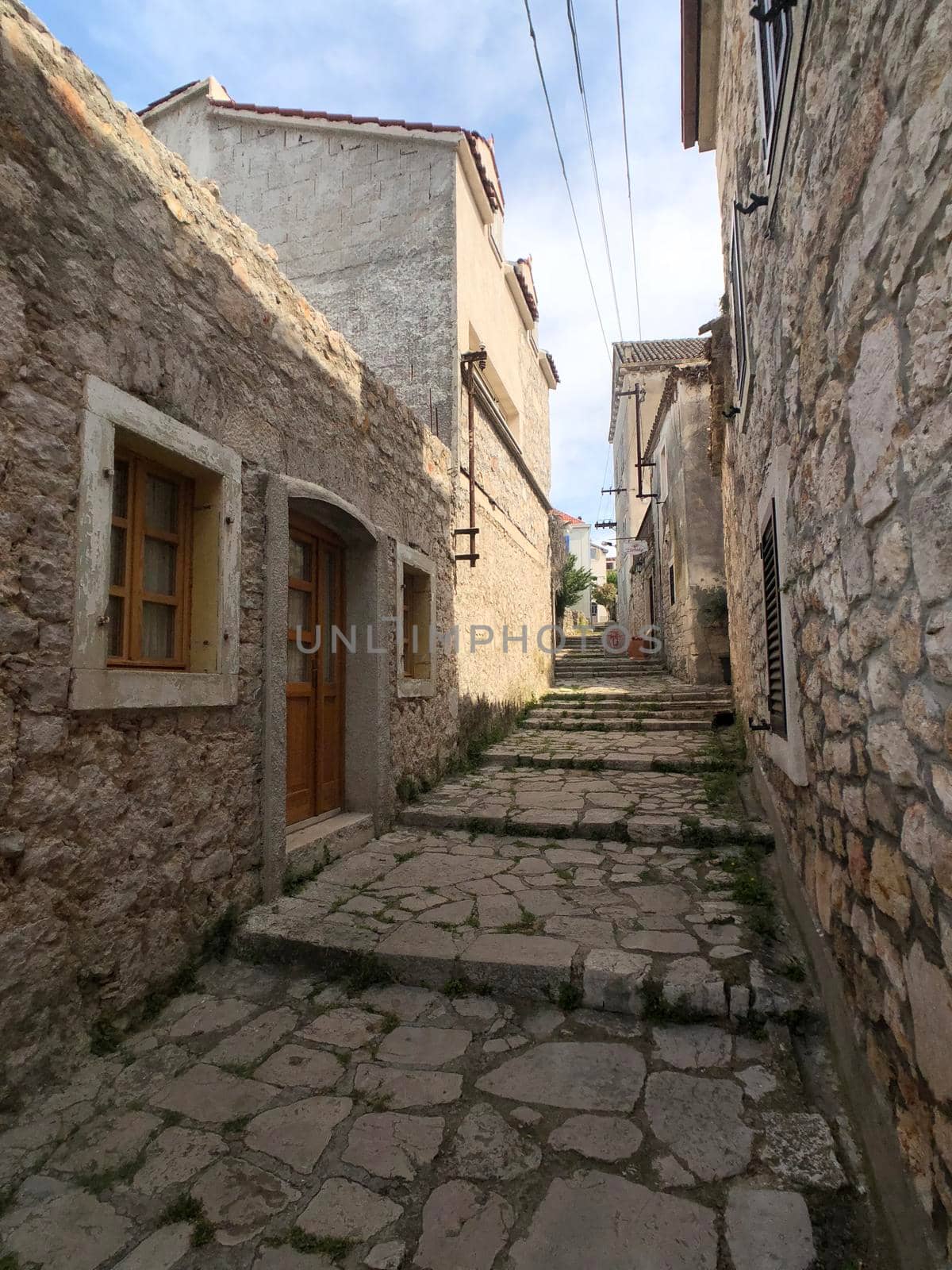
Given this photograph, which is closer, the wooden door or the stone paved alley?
the stone paved alley

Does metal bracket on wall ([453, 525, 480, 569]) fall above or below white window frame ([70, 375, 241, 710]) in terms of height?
above

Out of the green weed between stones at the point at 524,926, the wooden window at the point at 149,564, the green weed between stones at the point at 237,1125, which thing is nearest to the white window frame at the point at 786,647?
the green weed between stones at the point at 524,926

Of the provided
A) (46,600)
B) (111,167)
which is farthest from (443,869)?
(111,167)

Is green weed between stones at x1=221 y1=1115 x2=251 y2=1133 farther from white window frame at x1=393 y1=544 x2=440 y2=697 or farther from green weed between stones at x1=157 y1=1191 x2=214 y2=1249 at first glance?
white window frame at x1=393 y1=544 x2=440 y2=697

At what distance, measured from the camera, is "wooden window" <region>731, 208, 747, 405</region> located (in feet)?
13.5

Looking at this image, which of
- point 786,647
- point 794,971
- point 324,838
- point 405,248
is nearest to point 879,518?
point 786,647

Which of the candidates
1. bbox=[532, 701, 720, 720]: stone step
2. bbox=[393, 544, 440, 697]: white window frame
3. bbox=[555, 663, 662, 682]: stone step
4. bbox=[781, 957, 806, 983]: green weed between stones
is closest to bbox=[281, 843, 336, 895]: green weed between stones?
bbox=[393, 544, 440, 697]: white window frame

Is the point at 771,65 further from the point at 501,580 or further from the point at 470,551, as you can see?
the point at 501,580

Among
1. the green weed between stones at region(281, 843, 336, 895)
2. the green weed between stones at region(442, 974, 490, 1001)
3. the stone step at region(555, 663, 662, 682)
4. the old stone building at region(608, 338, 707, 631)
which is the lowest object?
the green weed between stones at region(442, 974, 490, 1001)

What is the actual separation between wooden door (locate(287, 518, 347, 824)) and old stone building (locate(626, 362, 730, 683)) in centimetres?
622

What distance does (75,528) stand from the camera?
238cm

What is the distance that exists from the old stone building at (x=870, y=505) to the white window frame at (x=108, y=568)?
8.19ft

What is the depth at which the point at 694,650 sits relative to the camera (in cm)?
1039

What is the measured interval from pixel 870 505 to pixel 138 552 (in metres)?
2.74
